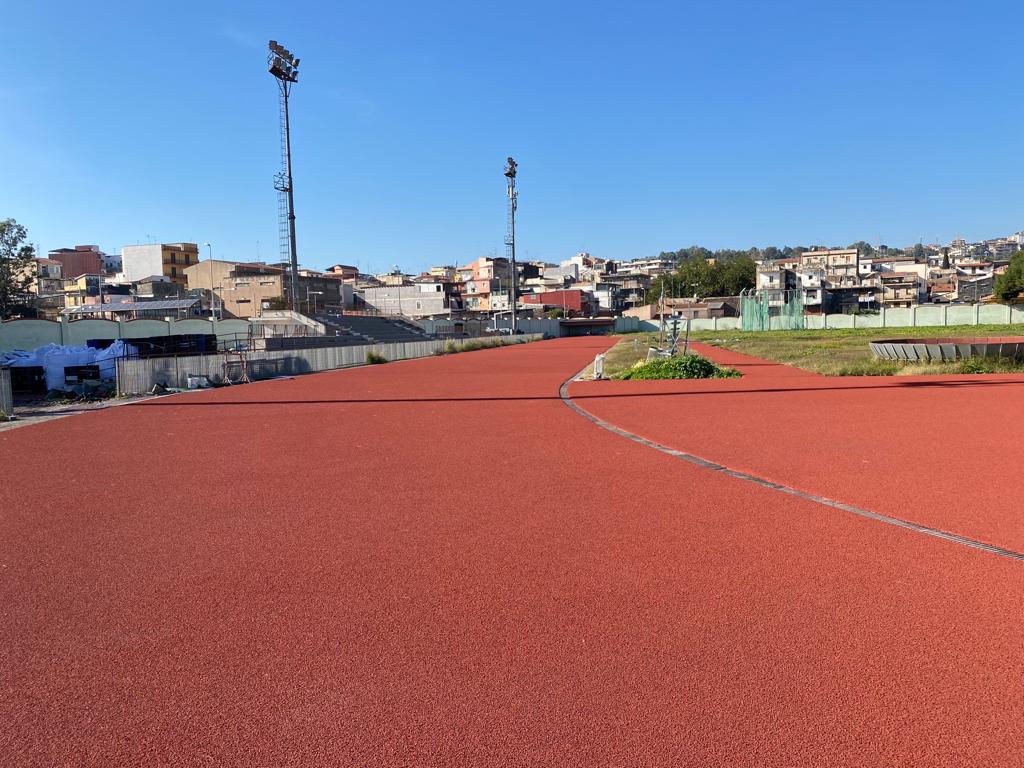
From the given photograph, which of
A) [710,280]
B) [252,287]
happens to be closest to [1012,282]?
[710,280]

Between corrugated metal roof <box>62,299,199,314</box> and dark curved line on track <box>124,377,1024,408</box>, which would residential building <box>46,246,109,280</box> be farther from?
dark curved line on track <box>124,377,1024,408</box>

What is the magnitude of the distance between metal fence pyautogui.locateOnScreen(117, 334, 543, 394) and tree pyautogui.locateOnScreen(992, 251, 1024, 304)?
76025 millimetres

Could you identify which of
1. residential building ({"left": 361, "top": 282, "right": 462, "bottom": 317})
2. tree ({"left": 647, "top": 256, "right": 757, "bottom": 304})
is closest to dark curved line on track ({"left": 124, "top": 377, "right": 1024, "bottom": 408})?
residential building ({"left": 361, "top": 282, "right": 462, "bottom": 317})

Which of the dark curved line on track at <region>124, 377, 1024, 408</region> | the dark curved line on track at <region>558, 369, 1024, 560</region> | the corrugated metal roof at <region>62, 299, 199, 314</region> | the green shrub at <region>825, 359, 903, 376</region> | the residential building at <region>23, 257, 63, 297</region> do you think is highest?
the residential building at <region>23, 257, 63, 297</region>

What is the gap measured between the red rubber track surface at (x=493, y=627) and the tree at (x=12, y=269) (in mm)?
48798

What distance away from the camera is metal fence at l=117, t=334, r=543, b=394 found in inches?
867

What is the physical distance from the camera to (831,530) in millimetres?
6488

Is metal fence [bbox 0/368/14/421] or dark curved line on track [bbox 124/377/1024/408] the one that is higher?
metal fence [bbox 0/368/14/421]

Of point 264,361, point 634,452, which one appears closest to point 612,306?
point 264,361

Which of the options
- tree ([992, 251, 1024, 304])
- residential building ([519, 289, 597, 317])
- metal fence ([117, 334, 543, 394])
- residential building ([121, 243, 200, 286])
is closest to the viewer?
metal fence ([117, 334, 543, 394])

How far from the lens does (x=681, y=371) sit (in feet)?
76.1

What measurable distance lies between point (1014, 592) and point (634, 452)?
592 centimetres

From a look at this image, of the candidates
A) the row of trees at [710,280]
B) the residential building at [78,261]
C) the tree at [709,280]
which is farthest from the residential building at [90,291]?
the row of trees at [710,280]

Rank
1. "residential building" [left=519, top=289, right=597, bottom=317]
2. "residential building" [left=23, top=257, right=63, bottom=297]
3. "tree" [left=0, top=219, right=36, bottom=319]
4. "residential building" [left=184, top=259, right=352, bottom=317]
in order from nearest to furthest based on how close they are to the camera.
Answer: "tree" [left=0, top=219, right=36, bottom=319]
"residential building" [left=184, top=259, right=352, bottom=317]
"residential building" [left=23, top=257, right=63, bottom=297]
"residential building" [left=519, top=289, right=597, bottom=317]
